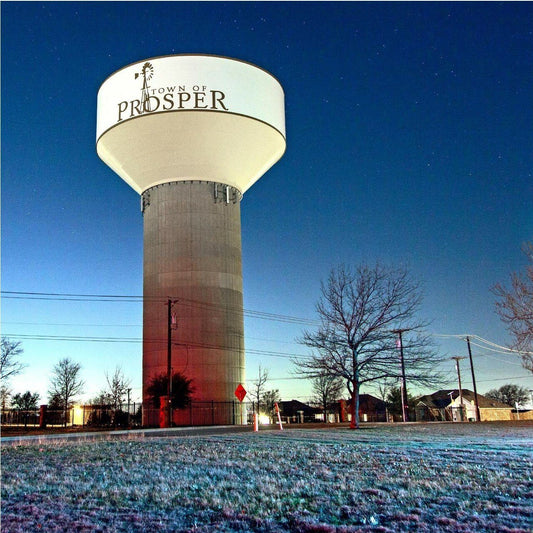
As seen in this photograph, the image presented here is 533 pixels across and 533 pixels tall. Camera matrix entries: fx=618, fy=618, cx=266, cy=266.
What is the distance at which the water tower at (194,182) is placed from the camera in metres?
35.9

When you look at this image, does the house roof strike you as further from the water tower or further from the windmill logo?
the windmill logo

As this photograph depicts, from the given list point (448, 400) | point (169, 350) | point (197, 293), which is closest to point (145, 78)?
point (197, 293)

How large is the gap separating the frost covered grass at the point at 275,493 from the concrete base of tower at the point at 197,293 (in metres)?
29.9

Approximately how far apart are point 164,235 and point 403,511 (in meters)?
37.7

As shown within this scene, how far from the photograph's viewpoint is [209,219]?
1656 inches

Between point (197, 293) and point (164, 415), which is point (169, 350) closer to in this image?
point (164, 415)

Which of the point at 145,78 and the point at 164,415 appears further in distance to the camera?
the point at 164,415

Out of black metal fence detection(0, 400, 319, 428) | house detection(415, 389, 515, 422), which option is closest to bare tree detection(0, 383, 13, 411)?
black metal fence detection(0, 400, 319, 428)

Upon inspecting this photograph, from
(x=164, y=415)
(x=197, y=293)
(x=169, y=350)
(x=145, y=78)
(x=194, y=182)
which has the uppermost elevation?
(x=145, y=78)

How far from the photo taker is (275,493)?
648 cm

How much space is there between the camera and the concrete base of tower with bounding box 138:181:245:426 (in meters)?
40.4

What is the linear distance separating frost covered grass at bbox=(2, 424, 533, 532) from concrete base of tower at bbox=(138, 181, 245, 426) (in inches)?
1179

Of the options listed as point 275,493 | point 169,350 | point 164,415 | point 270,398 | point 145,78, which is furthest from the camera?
point 270,398

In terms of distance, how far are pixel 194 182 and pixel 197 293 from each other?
7449 mm
